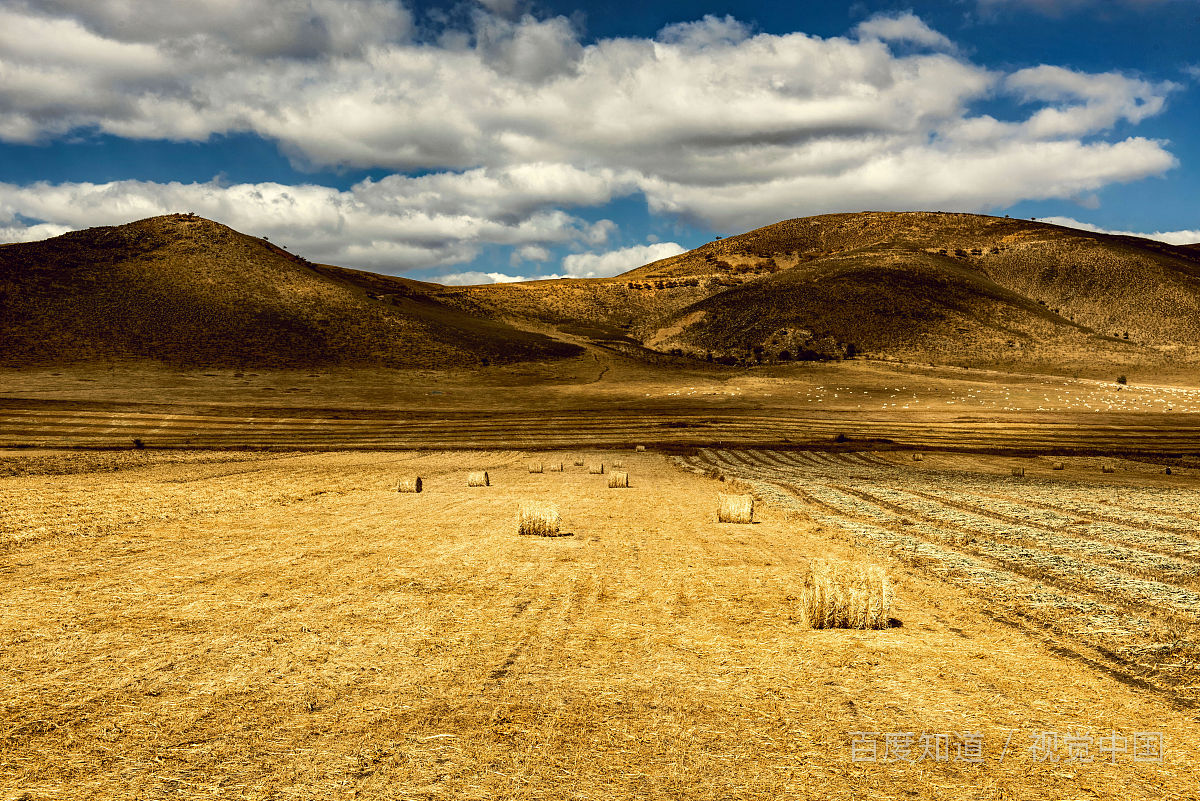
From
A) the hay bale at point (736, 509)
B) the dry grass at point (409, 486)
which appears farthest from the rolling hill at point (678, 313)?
the hay bale at point (736, 509)

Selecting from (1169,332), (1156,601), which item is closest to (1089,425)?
(1156,601)

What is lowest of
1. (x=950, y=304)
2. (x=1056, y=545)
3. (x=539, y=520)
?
(x=1056, y=545)

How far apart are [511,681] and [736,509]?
13336 millimetres

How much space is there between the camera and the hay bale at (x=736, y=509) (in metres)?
21.4

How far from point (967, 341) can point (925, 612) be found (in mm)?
110806

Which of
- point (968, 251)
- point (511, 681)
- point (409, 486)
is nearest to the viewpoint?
point (511, 681)

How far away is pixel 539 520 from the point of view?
735 inches

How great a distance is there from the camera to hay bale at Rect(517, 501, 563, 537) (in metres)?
18.6

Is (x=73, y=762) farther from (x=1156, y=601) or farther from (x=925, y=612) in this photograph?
(x=1156, y=601)

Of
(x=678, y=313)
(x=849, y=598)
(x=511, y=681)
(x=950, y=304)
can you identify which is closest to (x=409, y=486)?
(x=511, y=681)

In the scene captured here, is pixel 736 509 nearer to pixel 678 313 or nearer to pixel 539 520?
pixel 539 520

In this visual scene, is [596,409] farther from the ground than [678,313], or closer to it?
closer to it

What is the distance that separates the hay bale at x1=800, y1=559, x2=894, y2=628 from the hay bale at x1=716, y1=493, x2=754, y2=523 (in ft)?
32.1

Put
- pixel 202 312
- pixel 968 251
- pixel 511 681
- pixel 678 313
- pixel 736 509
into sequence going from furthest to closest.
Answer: pixel 968 251 → pixel 678 313 → pixel 202 312 → pixel 736 509 → pixel 511 681
